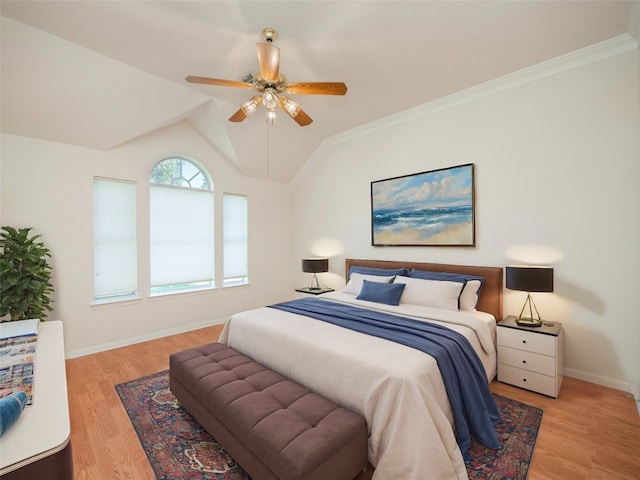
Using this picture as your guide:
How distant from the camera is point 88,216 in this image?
11.7 feet

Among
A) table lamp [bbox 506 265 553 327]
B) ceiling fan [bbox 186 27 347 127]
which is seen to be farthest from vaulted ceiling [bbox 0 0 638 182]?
table lamp [bbox 506 265 553 327]

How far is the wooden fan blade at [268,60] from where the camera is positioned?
2.16 metres

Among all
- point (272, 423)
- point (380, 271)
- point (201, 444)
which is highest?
point (380, 271)

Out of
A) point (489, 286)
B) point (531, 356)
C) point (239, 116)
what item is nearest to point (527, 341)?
point (531, 356)

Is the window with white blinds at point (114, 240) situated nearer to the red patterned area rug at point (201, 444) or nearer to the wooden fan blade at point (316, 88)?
the red patterned area rug at point (201, 444)

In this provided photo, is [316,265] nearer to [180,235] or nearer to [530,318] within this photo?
[180,235]

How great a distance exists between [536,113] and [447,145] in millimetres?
900

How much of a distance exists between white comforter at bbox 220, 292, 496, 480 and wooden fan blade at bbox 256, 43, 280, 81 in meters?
2.09

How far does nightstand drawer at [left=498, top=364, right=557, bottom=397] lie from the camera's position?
2500 mm

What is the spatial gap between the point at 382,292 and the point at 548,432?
5.70 ft

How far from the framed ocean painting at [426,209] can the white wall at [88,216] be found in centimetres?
239

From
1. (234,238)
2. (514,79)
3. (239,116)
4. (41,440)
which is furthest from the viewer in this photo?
(234,238)

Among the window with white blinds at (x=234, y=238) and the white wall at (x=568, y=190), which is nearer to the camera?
the white wall at (x=568, y=190)

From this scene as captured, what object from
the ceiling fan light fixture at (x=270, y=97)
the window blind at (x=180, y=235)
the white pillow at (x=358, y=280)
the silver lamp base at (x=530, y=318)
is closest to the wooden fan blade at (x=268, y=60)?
the ceiling fan light fixture at (x=270, y=97)
